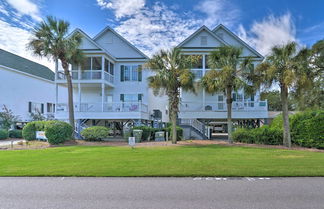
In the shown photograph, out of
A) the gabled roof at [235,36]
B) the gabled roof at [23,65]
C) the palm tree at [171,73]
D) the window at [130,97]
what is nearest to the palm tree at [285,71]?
the palm tree at [171,73]

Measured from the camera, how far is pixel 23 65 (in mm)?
31562

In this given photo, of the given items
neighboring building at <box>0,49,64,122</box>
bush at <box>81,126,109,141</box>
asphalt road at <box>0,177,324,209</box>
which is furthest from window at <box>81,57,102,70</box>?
asphalt road at <box>0,177,324,209</box>

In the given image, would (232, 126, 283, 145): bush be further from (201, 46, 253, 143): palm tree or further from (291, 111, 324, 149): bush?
(201, 46, 253, 143): palm tree

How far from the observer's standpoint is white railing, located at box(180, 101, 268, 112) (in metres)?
21.4

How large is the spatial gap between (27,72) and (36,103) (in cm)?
441

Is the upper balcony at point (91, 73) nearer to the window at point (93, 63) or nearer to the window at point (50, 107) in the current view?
the window at point (93, 63)

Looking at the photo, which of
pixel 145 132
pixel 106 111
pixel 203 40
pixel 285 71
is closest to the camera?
pixel 285 71

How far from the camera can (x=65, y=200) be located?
16.6 ft

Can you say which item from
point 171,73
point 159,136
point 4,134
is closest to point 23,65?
point 4,134

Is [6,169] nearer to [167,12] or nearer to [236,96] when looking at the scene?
[167,12]

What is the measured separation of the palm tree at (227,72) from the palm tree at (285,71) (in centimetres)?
95

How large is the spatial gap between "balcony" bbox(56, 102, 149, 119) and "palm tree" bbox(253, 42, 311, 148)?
10381 mm

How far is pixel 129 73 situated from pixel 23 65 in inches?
681

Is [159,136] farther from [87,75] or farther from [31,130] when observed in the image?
[31,130]
